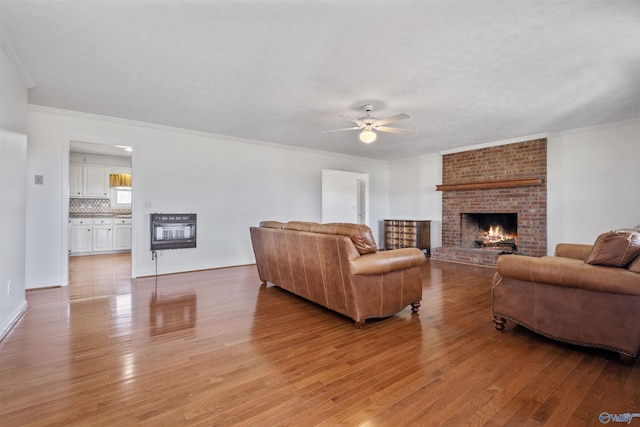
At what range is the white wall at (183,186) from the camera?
163 inches

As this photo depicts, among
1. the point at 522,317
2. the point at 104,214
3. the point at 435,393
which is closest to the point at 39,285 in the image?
the point at 104,214

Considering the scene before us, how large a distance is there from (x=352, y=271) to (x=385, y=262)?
1.13ft

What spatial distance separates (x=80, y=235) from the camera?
720 cm

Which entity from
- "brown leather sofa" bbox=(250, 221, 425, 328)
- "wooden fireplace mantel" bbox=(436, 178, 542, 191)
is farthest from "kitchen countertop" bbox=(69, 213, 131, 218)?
"wooden fireplace mantel" bbox=(436, 178, 542, 191)

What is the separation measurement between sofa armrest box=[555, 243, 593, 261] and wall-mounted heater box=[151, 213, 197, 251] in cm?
511

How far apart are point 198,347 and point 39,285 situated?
11.2 feet

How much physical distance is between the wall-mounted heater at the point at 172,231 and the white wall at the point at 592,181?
6.40m

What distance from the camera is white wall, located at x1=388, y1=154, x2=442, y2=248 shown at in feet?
23.5

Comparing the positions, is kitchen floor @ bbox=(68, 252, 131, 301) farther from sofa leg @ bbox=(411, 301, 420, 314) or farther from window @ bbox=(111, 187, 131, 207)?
sofa leg @ bbox=(411, 301, 420, 314)

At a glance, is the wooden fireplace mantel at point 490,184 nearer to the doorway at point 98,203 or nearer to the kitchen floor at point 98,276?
the kitchen floor at point 98,276

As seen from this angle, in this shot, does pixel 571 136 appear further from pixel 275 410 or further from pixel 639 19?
pixel 275 410

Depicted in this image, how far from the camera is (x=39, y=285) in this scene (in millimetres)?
4090

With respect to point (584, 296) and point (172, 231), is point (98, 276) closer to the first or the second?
point (172, 231)

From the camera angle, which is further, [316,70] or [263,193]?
[263,193]
